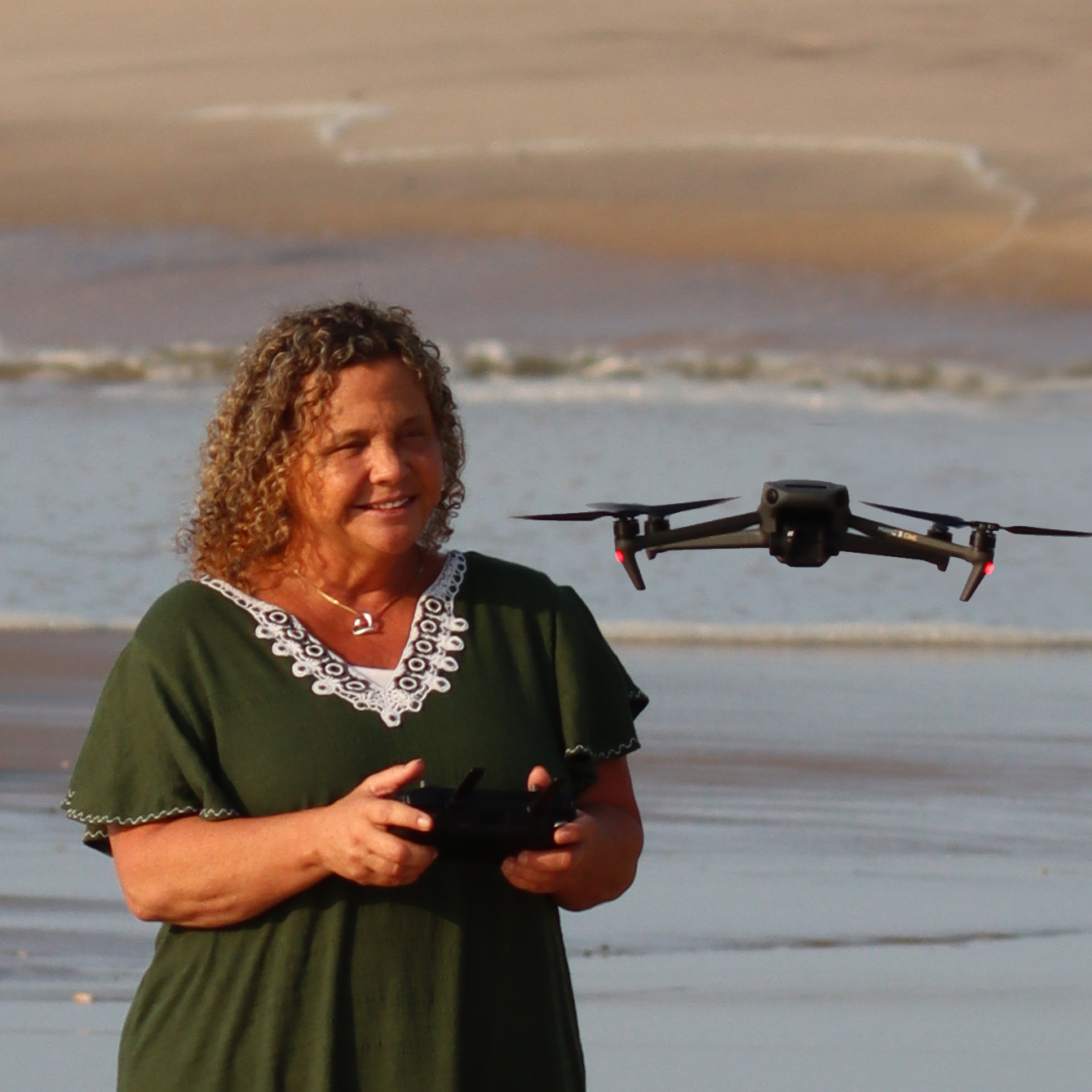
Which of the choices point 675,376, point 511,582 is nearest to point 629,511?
point 511,582

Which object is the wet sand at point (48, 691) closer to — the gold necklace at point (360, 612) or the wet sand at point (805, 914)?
the wet sand at point (805, 914)

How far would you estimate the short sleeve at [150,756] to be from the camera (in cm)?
264

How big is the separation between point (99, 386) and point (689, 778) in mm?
15254

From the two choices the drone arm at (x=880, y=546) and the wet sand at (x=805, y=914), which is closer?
the drone arm at (x=880, y=546)

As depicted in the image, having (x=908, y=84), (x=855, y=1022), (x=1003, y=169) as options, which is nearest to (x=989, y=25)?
(x=908, y=84)

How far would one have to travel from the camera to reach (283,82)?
3688cm

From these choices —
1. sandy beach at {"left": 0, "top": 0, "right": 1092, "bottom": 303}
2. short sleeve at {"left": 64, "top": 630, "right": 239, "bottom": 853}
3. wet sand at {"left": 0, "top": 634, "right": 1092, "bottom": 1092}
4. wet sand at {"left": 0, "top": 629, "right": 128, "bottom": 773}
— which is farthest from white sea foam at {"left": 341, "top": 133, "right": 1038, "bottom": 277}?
short sleeve at {"left": 64, "top": 630, "right": 239, "bottom": 853}

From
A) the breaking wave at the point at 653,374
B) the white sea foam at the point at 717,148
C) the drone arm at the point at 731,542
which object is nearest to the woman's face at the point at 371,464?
the drone arm at the point at 731,542

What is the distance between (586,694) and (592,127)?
109 ft

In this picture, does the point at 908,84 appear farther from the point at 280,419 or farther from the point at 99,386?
the point at 280,419

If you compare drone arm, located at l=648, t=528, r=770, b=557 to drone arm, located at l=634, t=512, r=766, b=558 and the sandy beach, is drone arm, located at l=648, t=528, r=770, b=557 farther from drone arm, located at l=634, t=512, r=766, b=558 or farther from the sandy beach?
the sandy beach

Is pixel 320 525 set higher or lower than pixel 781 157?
lower

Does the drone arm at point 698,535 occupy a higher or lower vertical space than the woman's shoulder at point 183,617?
higher

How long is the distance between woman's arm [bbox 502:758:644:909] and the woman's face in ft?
1.22
